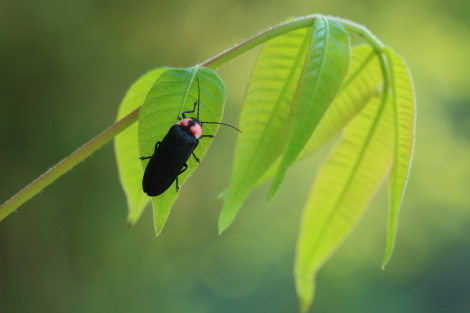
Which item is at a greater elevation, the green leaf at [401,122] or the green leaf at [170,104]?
the green leaf at [170,104]

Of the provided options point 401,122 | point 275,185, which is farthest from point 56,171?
point 401,122

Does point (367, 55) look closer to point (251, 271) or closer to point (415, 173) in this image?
point (251, 271)

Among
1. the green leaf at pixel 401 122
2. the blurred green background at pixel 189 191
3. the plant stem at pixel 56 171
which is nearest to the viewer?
the plant stem at pixel 56 171

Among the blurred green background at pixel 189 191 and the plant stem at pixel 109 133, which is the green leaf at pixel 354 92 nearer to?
the plant stem at pixel 109 133

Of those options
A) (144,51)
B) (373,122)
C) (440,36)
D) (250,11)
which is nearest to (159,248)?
(144,51)

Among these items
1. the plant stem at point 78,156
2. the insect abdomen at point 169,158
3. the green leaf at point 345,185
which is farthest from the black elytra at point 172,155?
the green leaf at point 345,185

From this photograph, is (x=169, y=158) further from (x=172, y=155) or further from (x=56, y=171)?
(x=56, y=171)
